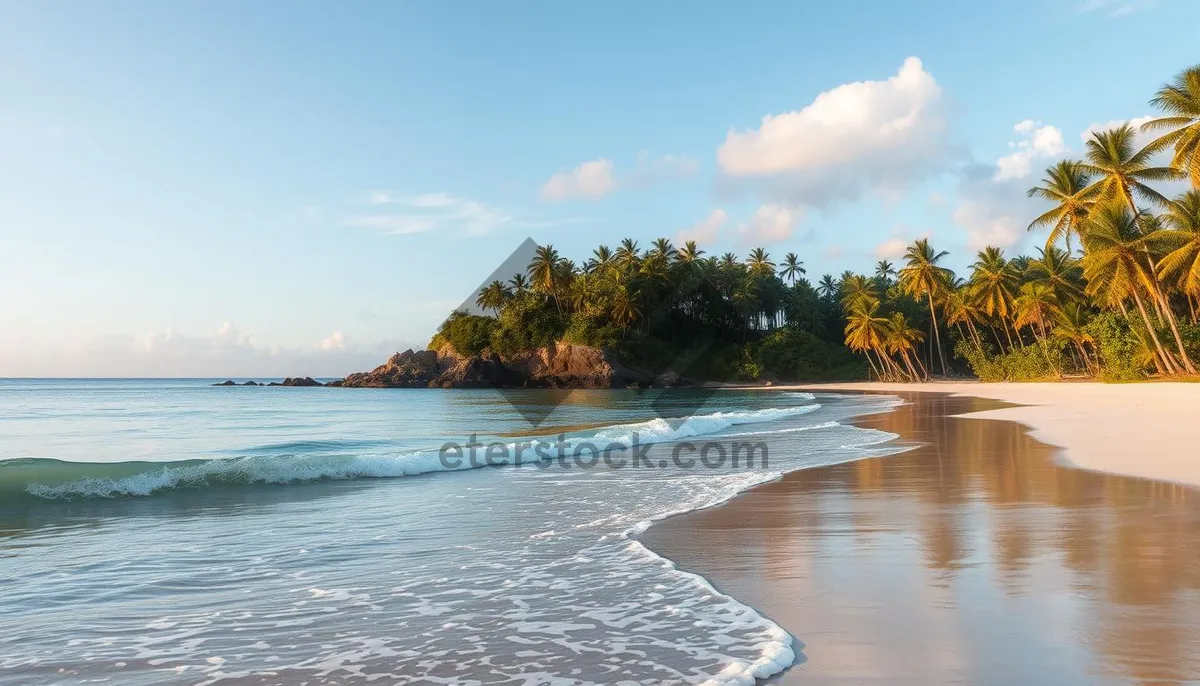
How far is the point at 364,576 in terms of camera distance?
5.60 meters

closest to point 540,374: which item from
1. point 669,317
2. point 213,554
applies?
point 669,317

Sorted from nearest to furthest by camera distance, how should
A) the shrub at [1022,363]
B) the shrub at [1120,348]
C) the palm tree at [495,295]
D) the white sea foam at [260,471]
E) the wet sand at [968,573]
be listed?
the wet sand at [968,573]
the white sea foam at [260,471]
the shrub at [1120,348]
the shrub at [1022,363]
the palm tree at [495,295]

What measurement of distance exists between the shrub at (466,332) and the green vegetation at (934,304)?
0.19 metres

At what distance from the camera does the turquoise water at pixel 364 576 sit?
375cm

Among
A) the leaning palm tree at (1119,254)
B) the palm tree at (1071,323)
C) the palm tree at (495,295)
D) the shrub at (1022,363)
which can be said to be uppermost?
the palm tree at (495,295)

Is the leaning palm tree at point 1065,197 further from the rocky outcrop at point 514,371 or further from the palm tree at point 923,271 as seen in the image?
the rocky outcrop at point 514,371

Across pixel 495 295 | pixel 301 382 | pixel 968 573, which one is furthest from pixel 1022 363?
pixel 301 382

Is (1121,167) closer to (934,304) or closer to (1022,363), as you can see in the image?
(1022,363)

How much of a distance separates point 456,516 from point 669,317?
7996 cm

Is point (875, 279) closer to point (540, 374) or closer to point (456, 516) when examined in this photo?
point (540, 374)

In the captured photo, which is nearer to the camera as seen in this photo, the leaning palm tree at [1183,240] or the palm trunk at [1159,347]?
the leaning palm tree at [1183,240]

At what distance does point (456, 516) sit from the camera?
27.3 feet

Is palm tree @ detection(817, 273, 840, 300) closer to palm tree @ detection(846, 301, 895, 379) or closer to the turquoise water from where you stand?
palm tree @ detection(846, 301, 895, 379)

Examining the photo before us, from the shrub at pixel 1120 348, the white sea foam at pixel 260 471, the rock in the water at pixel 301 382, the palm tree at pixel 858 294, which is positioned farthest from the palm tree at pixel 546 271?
the white sea foam at pixel 260 471
